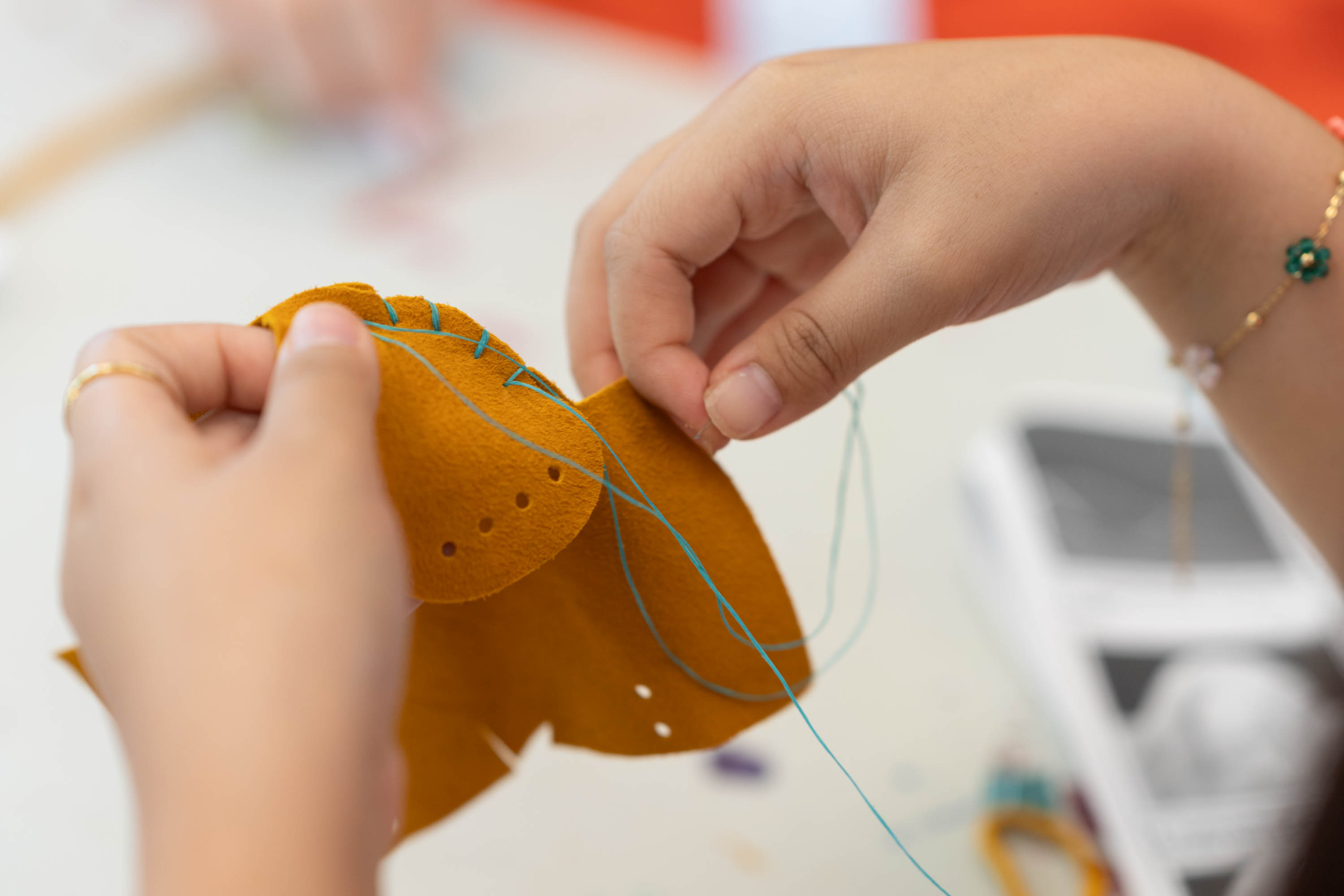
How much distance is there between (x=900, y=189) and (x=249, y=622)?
1.19 feet

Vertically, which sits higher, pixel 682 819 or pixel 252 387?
pixel 252 387

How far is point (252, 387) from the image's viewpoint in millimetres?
383

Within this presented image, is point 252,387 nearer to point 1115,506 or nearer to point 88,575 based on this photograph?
point 88,575

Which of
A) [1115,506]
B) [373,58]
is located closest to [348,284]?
[1115,506]

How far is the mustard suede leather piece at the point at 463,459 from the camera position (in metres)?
0.40

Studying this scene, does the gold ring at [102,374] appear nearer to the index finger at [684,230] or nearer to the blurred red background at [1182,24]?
the index finger at [684,230]

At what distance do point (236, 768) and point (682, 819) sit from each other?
447mm

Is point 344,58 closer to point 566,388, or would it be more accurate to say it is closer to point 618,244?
point 566,388

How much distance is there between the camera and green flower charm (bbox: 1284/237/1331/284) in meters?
0.53

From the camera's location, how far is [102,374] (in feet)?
1.11

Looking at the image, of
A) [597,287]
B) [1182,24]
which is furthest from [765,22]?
[597,287]

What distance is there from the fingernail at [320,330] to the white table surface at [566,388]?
1.38 ft

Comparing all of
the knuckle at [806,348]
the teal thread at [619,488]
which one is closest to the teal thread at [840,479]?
the teal thread at [619,488]

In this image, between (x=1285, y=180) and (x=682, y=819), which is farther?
(x=682, y=819)
